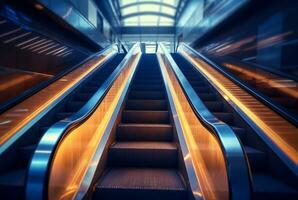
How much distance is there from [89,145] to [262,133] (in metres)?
2.07

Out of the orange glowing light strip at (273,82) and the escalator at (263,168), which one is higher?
the orange glowing light strip at (273,82)

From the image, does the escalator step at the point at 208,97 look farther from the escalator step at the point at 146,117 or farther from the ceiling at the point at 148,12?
the ceiling at the point at 148,12

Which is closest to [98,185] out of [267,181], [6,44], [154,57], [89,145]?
[89,145]

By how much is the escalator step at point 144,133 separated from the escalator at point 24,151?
40.5 inches

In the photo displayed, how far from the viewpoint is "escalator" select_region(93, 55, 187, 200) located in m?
2.88

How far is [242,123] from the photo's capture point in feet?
13.0

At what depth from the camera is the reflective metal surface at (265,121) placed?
2930 mm

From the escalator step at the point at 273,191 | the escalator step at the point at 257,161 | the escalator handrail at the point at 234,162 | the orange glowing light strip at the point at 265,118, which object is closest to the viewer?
the escalator handrail at the point at 234,162

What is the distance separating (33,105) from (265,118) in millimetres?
3248

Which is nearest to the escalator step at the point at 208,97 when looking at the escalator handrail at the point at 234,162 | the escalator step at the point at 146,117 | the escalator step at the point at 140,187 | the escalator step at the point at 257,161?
the escalator step at the point at 146,117

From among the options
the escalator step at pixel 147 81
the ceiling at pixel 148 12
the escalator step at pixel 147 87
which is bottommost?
the escalator step at pixel 147 87

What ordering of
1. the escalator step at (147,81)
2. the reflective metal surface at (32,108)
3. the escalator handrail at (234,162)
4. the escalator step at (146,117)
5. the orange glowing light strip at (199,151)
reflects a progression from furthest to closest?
the escalator step at (147,81)
the escalator step at (146,117)
the reflective metal surface at (32,108)
the orange glowing light strip at (199,151)
the escalator handrail at (234,162)

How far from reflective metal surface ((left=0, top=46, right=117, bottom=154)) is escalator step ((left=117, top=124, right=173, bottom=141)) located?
1199 mm

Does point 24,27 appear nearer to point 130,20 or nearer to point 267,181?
point 267,181
